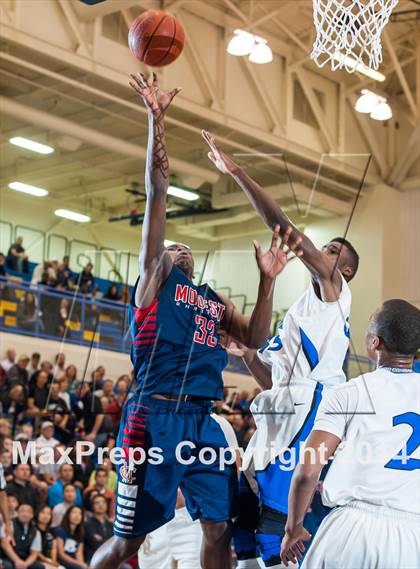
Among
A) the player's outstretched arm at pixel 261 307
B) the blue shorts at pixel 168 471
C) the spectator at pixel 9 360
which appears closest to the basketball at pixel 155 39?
the player's outstretched arm at pixel 261 307

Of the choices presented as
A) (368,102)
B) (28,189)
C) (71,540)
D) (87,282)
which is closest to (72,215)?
(28,189)

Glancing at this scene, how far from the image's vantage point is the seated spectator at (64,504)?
398 inches

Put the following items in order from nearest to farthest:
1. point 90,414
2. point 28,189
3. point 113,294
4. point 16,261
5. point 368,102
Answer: point 90,414 < point 368,102 < point 113,294 < point 16,261 < point 28,189

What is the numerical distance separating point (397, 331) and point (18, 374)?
9437 millimetres

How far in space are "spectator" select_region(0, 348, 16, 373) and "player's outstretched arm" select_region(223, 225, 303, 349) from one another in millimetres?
7864

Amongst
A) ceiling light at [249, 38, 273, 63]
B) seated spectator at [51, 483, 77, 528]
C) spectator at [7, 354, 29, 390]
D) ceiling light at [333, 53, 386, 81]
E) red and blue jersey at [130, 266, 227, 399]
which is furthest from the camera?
ceiling light at [249, 38, 273, 63]

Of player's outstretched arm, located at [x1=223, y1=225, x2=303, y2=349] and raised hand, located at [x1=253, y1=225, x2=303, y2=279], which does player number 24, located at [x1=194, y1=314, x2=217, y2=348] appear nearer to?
player's outstretched arm, located at [x1=223, y1=225, x2=303, y2=349]

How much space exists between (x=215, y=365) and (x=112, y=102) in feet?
37.9

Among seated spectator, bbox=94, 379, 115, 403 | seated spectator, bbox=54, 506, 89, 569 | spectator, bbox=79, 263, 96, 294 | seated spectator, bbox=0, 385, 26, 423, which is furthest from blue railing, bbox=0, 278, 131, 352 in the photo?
seated spectator, bbox=54, 506, 89, 569

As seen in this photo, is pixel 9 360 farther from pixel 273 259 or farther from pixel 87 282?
pixel 273 259

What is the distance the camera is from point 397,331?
387 centimetres

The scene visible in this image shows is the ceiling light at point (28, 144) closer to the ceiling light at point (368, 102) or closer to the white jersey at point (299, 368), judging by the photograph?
the ceiling light at point (368, 102)

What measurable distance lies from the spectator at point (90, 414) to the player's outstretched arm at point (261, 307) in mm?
5999

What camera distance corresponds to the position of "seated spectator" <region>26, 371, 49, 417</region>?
11.9 m
